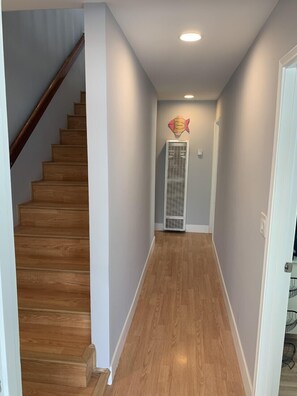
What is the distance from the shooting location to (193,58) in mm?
2545

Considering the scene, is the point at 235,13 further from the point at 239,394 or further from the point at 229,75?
the point at 239,394

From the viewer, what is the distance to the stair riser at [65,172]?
10.2ft

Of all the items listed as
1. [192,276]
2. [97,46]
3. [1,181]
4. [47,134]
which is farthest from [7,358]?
[192,276]

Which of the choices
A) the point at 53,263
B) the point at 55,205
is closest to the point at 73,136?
the point at 55,205

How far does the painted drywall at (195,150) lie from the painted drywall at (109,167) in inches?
112

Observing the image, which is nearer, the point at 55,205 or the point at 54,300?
the point at 54,300

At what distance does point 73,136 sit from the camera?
3.44 meters

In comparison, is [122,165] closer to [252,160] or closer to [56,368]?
[252,160]

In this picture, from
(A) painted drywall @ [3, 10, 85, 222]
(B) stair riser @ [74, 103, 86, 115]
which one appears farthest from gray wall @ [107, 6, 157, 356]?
(B) stair riser @ [74, 103, 86, 115]

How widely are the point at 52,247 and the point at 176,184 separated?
319 centimetres

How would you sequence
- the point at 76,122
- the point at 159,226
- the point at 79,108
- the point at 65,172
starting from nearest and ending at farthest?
the point at 65,172 → the point at 76,122 → the point at 79,108 → the point at 159,226

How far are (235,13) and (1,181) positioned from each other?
1623 millimetres

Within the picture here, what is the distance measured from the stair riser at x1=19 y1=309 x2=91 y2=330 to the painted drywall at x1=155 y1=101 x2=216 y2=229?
369cm

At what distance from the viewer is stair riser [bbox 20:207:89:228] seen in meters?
2.63
